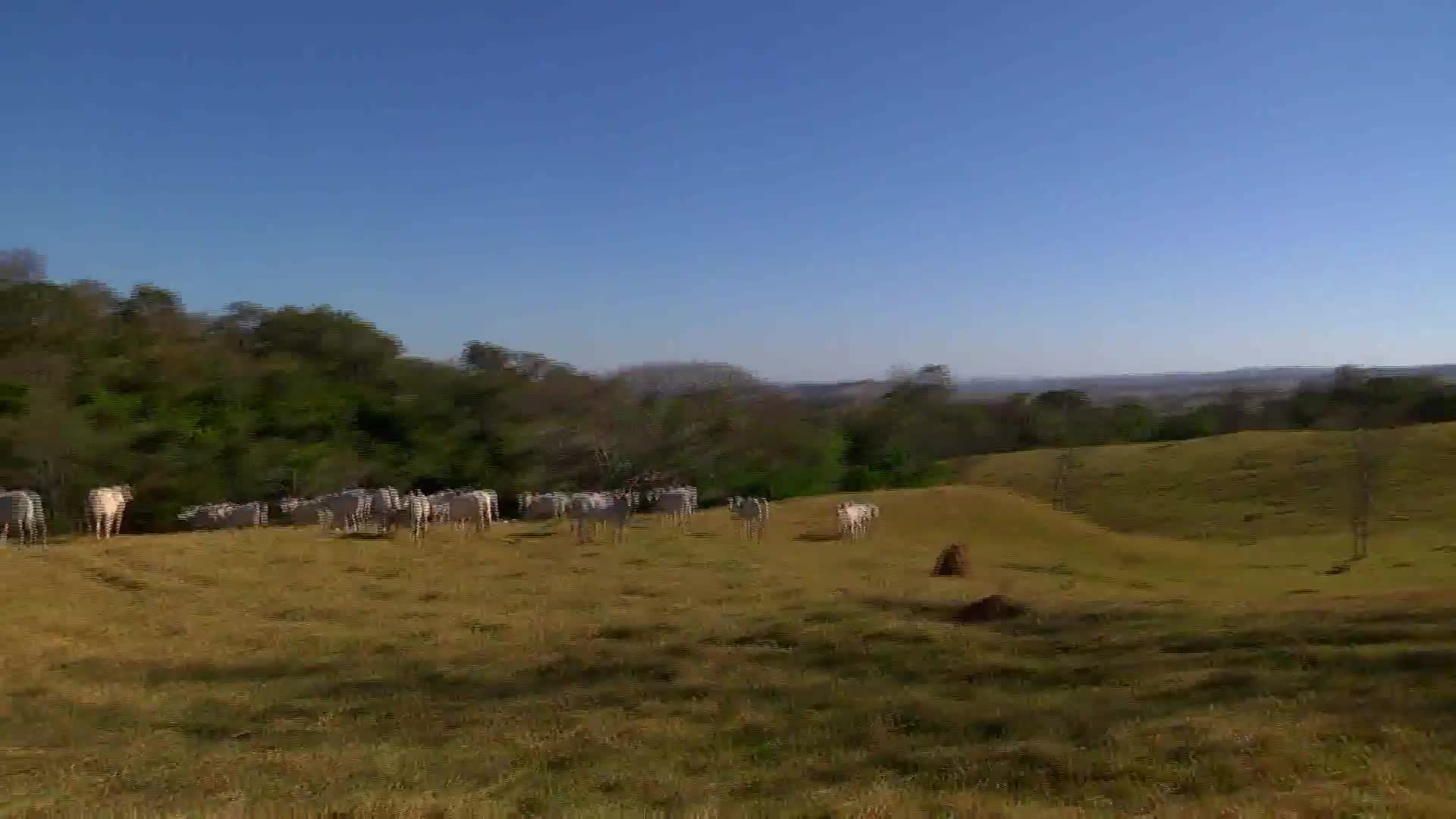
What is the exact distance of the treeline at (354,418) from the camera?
126 feet

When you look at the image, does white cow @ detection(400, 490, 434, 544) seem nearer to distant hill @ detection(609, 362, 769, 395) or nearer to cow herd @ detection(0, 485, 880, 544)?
cow herd @ detection(0, 485, 880, 544)

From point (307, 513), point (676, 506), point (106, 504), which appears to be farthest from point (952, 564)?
point (106, 504)

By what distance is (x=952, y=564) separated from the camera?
909 inches

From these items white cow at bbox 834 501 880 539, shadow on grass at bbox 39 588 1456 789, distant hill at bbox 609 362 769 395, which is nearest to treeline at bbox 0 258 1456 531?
distant hill at bbox 609 362 769 395

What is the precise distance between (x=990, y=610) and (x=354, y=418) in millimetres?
42401

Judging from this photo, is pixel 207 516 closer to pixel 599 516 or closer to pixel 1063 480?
pixel 599 516

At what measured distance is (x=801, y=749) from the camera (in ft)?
30.9

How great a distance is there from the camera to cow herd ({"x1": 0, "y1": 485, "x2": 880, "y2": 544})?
28.9 meters

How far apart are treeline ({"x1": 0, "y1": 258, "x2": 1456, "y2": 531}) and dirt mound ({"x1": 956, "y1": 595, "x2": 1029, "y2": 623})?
3415 centimetres

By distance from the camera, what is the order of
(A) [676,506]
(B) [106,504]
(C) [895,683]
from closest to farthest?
(C) [895,683] → (B) [106,504] → (A) [676,506]

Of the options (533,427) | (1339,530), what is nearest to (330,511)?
(533,427)

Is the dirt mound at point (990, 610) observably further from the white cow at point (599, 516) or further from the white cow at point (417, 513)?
the white cow at point (417, 513)

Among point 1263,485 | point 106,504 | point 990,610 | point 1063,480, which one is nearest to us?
point 990,610

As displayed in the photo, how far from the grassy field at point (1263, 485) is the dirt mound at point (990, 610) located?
2550 centimetres
